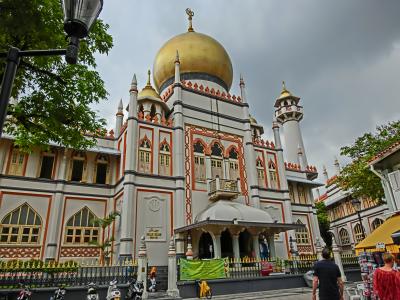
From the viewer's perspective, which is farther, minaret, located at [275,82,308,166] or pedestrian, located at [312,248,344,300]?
minaret, located at [275,82,308,166]

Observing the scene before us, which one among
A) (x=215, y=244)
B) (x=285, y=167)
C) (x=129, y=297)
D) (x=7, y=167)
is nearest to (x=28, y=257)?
(x=7, y=167)

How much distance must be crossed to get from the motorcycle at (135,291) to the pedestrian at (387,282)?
7659 mm

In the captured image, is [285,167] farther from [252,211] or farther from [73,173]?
[73,173]

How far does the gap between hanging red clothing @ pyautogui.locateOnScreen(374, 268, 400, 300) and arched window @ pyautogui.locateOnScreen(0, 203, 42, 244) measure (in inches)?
619

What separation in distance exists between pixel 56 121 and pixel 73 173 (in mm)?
9922

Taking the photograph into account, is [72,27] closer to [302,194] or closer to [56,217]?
[56,217]

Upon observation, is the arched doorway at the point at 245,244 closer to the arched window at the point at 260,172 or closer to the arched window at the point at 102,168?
the arched window at the point at 260,172

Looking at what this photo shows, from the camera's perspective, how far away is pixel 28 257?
14.7 metres

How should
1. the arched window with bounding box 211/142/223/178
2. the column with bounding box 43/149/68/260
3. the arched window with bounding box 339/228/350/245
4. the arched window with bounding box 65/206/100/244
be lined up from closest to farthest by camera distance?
the column with bounding box 43/149/68/260
the arched window with bounding box 65/206/100/244
the arched window with bounding box 211/142/223/178
the arched window with bounding box 339/228/350/245

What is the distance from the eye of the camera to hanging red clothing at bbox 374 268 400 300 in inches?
171

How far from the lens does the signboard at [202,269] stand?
12.0 meters

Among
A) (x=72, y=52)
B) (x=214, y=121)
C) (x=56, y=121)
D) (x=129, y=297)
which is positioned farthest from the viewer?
(x=214, y=121)

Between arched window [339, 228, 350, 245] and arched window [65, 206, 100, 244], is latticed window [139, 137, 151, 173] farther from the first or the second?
arched window [339, 228, 350, 245]

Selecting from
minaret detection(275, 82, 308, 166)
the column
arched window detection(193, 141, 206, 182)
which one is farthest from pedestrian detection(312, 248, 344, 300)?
minaret detection(275, 82, 308, 166)
